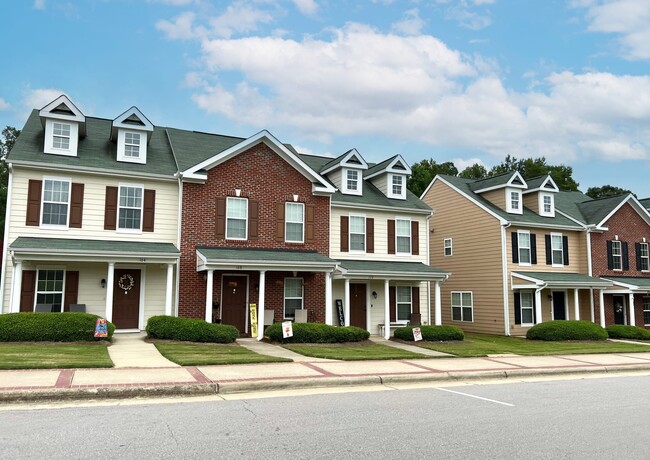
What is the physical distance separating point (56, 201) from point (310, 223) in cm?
962

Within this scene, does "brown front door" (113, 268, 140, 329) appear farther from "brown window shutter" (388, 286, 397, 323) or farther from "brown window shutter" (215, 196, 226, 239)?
"brown window shutter" (388, 286, 397, 323)

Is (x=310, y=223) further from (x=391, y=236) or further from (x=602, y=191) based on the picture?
(x=602, y=191)

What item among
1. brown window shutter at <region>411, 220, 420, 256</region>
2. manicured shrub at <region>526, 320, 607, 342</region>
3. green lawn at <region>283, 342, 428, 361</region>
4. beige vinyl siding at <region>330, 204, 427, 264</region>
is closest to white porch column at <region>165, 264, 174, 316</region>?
green lawn at <region>283, 342, 428, 361</region>

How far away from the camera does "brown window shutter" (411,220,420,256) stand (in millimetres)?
25913

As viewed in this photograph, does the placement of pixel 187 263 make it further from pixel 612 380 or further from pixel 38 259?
pixel 612 380

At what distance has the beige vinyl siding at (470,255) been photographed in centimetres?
2766

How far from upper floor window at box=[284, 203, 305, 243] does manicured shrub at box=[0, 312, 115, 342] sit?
869 cm

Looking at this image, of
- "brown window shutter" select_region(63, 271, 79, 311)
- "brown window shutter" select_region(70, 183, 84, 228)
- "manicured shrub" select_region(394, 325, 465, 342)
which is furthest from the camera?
"manicured shrub" select_region(394, 325, 465, 342)

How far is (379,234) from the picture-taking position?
2523cm

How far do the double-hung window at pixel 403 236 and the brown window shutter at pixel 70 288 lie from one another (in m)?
13.7

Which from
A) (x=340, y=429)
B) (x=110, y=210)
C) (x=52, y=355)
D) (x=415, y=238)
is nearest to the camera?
(x=340, y=429)

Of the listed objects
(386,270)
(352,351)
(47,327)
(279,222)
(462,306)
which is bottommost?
(352,351)

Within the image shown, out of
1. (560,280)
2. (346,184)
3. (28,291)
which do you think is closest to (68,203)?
(28,291)

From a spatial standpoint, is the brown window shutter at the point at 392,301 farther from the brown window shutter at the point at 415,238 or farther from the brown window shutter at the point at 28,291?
the brown window shutter at the point at 28,291
